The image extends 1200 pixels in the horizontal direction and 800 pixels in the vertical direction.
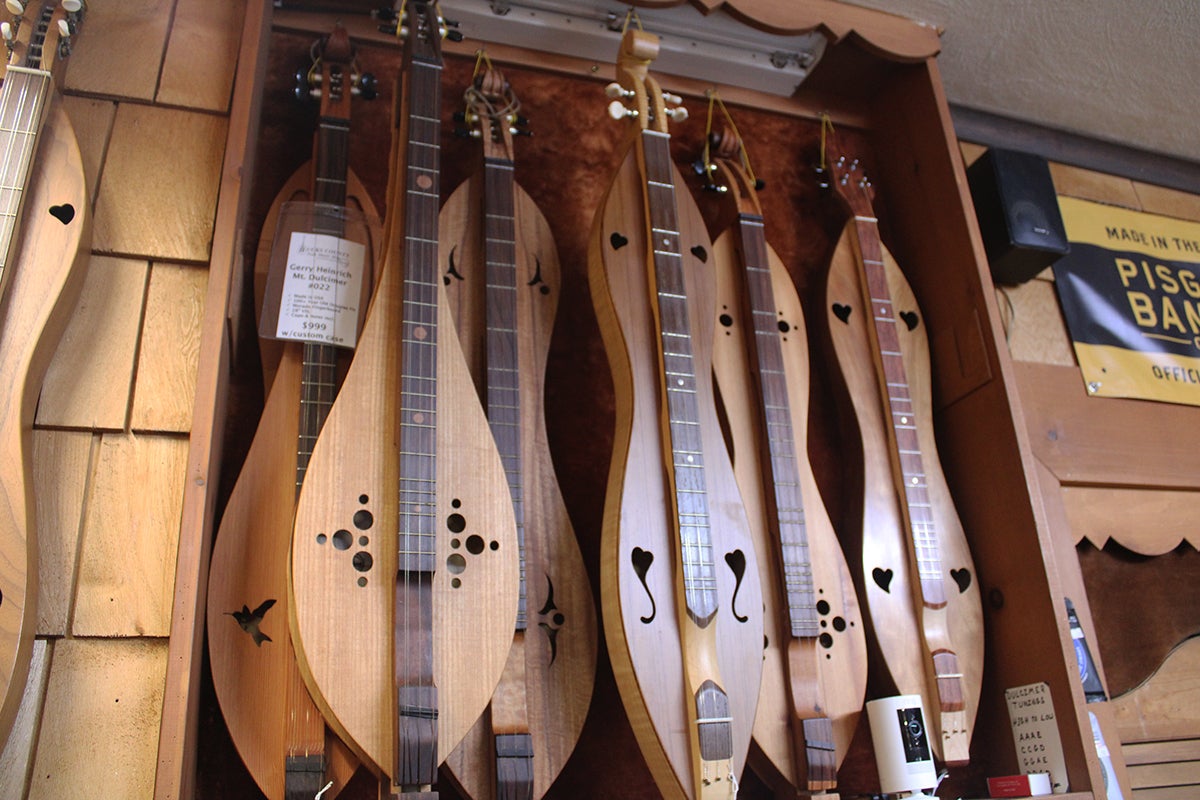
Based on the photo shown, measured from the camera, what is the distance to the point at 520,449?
1429 mm

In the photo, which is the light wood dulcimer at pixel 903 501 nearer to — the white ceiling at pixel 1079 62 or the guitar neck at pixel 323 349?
the white ceiling at pixel 1079 62

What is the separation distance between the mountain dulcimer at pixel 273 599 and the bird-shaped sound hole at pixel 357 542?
11 centimetres

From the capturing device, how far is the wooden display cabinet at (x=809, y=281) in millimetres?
1391

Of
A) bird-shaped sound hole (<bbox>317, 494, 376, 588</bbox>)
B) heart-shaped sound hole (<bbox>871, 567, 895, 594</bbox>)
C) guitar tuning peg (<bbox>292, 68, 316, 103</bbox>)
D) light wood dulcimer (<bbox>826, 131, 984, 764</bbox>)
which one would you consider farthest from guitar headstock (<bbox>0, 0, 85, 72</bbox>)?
heart-shaped sound hole (<bbox>871, 567, 895, 594</bbox>)

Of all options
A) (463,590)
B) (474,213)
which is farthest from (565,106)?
(463,590)

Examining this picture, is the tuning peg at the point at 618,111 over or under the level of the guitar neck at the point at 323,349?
over

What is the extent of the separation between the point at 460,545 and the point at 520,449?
0.71ft

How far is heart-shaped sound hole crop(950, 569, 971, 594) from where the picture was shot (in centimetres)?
162

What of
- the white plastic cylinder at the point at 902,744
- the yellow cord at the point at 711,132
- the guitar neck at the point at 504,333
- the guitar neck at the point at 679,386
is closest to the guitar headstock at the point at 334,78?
the guitar neck at the point at 504,333

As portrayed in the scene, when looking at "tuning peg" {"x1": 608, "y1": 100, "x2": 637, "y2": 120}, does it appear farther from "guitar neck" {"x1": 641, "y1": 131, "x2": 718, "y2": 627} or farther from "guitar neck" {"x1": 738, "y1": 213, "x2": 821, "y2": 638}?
"guitar neck" {"x1": 738, "y1": 213, "x2": 821, "y2": 638}

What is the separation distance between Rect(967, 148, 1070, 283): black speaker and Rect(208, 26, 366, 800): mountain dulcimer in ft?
4.26

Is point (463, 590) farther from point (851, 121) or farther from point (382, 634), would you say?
point (851, 121)

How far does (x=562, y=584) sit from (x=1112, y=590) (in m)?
1.14

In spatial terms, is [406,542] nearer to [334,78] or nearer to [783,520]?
[783,520]
